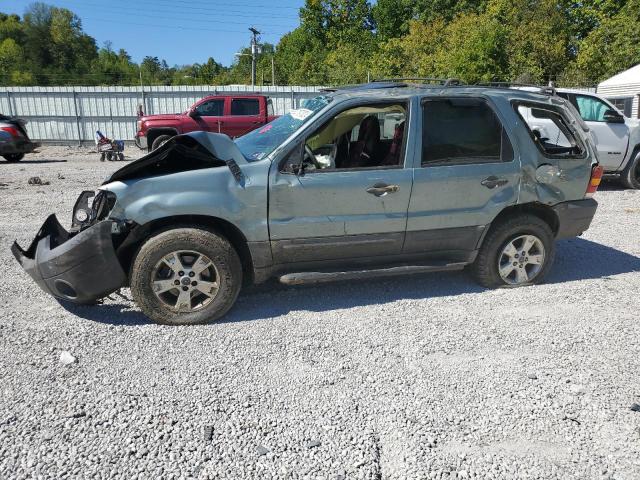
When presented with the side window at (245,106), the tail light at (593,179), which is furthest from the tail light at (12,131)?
the tail light at (593,179)

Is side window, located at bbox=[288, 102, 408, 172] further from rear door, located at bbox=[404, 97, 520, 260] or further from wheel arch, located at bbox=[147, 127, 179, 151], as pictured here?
wheel arch, located at bbox=[147, 127, 179, 151]

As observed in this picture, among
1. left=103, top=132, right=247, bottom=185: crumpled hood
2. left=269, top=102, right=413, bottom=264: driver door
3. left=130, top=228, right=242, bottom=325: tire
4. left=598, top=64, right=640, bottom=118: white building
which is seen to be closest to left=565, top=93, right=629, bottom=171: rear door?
left=269, top=102, right=413, bottom=264: driver door

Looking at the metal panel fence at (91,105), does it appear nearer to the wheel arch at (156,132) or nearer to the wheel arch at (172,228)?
the wheel arch at (156,132)

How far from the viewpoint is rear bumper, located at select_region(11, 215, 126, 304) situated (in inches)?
141

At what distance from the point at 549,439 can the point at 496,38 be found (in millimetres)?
27128

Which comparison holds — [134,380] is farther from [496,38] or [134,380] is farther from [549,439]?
[496,38]

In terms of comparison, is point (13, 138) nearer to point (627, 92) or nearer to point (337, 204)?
point (337, 204)

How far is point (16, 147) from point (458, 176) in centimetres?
1483

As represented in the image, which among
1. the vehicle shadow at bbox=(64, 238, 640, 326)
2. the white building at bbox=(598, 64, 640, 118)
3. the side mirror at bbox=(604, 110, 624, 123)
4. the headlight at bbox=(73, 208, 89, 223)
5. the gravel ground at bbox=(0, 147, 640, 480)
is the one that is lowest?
the gravel ground at bbox=(0, 147, 640, 480)

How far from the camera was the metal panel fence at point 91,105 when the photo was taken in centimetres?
2134

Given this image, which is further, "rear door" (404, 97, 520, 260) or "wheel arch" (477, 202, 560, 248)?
"wheel arch" (477, 202, 560, 248)

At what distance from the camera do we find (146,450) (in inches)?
99.7

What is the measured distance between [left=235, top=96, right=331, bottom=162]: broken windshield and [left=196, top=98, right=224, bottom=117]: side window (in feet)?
37.8

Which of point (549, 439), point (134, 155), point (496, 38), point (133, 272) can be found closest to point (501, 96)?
point (549, 439)
